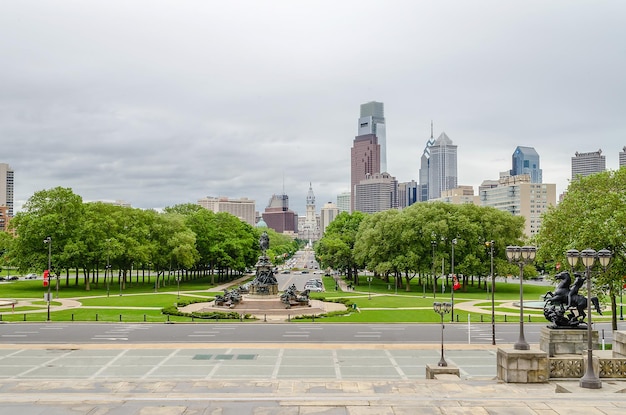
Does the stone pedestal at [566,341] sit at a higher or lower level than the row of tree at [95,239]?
lower

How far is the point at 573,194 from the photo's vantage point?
43781 mm

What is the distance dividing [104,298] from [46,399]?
53307mm

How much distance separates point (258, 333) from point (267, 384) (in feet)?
63.4

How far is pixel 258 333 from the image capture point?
4331 centimetres

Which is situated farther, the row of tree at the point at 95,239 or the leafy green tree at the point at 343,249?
the leafy green tree at the point at 343,249

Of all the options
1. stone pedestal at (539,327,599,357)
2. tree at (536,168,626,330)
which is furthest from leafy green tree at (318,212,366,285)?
stone pedestal at (539,327,599,357)

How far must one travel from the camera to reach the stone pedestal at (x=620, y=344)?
2400 cm

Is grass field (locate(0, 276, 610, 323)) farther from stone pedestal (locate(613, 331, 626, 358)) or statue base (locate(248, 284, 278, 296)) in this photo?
stone pedestal (locate(613, 331, 626, 358))

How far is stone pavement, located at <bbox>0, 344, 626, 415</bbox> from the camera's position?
1839cm

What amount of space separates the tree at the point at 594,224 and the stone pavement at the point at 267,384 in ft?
34.0

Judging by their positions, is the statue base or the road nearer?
the road

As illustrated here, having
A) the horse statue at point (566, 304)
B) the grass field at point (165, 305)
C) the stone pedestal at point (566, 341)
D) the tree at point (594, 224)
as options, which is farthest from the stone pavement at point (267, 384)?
the grass field at point (165, 305)

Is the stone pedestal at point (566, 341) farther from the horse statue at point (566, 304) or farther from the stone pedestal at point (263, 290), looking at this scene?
the stone pedestal at point (263, 290)

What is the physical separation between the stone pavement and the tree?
10368 millimetres
